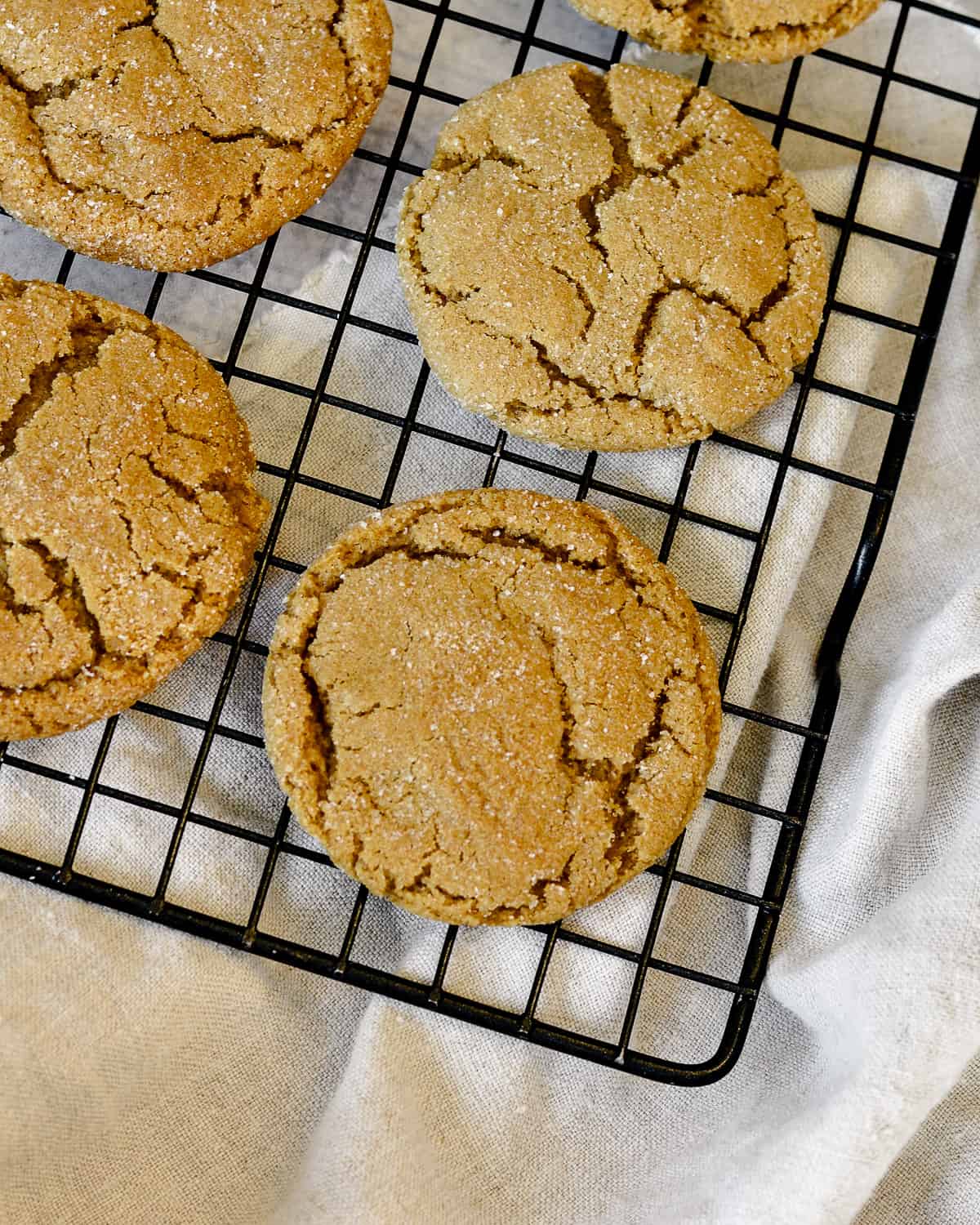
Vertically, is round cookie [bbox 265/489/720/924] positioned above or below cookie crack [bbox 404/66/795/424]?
below

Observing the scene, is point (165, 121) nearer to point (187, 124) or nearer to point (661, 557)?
point (187, 124)

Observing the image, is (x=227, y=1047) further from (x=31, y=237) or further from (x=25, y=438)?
(x=31, y=237)

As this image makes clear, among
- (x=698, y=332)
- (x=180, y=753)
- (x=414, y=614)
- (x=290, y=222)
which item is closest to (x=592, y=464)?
(x=698, y=332)

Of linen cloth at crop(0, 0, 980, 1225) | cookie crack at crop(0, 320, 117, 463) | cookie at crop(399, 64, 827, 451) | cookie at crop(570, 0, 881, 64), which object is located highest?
cookie at crop(570, 0, 881, 64)

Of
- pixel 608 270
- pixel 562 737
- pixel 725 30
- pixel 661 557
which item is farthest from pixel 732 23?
pixel 562 737

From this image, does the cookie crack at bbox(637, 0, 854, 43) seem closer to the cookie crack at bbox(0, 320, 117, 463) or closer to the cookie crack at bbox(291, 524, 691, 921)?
the cookie crack at bbox(291, 524, 691, 921)

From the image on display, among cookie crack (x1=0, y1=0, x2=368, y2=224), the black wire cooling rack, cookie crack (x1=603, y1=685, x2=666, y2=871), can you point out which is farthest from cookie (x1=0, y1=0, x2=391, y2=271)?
cookie crack (x1=603, y1=685, x2=666, y2=871)
